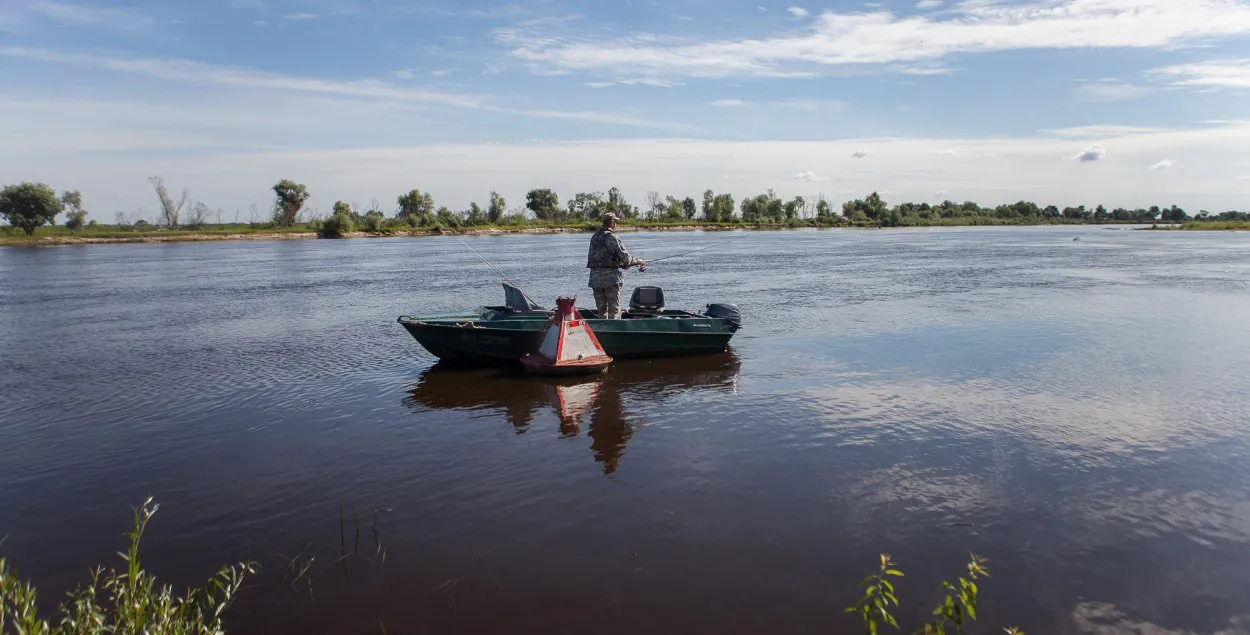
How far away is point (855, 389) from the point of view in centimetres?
1098

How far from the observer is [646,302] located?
567 inches

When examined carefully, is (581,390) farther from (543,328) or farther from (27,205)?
(27,205)

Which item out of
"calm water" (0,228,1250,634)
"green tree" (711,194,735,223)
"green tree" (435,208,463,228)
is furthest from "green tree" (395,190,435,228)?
"calm water" (0,228,1250,634)

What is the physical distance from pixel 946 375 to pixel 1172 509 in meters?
5.23

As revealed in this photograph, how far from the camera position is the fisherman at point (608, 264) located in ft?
42.8

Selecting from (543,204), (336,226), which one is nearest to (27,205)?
(336,226)

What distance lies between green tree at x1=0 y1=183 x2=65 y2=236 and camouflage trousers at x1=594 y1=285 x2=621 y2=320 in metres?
88.5

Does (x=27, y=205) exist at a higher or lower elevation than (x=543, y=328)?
higher

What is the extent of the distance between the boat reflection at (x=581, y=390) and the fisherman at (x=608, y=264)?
1.12 metres

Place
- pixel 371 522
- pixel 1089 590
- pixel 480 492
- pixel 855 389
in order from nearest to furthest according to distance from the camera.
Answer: pixel 1089 590 → pixel 371 522 → pixel 480 492 → pixel 855 389

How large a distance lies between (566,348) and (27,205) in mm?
90383

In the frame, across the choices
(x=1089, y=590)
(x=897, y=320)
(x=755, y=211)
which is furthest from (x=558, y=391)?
(x=755, y=211)

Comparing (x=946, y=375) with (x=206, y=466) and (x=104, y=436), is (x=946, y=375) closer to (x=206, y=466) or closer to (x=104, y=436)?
(x=206, y=466)

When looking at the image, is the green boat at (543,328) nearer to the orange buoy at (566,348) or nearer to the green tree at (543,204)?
the orange buoy at (566,348)
